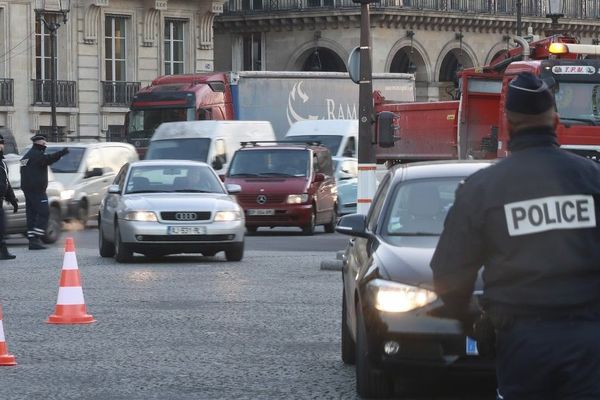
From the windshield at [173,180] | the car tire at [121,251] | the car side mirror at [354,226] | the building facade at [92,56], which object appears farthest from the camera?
the building facade at [92,56]

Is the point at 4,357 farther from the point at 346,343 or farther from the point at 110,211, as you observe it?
the point at 110,211

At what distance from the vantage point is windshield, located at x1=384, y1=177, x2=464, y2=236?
10406mm

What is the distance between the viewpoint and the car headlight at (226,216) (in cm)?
2184

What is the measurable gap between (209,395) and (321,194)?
69.5 ft

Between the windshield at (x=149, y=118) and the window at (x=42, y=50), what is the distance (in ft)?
30.9

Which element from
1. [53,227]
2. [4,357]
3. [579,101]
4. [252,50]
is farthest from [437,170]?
[252,50]

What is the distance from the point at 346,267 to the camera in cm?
1119

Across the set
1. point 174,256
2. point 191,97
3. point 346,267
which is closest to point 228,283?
point 174,256

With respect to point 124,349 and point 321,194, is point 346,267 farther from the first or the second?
point 321,194

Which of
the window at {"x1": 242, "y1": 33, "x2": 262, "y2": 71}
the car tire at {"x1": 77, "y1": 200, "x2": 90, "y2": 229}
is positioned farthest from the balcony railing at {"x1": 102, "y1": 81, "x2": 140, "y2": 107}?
the car tire at {"x1": 77, "y1": 200, "x2": 90, "y2": 229}

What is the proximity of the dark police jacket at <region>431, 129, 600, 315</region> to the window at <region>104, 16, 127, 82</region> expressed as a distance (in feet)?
163

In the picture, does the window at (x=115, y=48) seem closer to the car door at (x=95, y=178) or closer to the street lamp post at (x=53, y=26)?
the street lamp post at (x=53, y=26)

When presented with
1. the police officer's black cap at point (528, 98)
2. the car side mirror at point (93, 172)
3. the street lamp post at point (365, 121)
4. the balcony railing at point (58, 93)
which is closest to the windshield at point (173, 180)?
the street lamp post at point (365, 121)

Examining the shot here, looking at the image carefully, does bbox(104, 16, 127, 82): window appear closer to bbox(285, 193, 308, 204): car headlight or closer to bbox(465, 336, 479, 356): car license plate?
bbox(285, 193, 308, 204): car headlight
